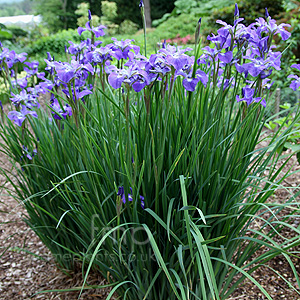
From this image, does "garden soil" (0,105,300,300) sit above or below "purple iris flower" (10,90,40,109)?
below

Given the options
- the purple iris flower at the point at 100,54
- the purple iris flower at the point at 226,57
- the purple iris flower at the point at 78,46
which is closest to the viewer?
the purple iris flower at the point at 226,57

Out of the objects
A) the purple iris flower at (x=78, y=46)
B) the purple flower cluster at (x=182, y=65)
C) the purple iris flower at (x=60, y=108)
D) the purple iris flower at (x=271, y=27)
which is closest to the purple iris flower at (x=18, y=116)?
the purple flower cluster at (x=182, y=65)

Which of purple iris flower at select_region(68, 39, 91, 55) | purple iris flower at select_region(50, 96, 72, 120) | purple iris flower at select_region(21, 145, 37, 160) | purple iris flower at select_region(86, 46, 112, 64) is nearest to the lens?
purple iris flower at select_region(86, 46, 112, 64)

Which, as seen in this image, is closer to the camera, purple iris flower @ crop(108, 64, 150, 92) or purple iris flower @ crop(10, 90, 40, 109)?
purple iris flower @ crop(108, 64, 150, 92)

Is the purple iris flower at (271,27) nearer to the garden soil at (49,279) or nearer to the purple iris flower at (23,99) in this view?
the garden soil at (49,279)

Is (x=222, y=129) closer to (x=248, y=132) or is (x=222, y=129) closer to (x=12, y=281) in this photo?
(x=248, y=132)

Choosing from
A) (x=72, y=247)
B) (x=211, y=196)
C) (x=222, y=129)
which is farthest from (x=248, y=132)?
(x=72, y=247)

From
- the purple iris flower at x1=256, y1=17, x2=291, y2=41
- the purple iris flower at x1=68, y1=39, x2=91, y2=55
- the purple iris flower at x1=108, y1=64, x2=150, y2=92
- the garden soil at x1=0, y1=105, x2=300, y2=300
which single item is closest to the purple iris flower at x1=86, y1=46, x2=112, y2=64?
the purple iris flower at x1=68, y1=39, x2=91, y2=55

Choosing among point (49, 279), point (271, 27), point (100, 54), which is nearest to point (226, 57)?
point (271, 27)

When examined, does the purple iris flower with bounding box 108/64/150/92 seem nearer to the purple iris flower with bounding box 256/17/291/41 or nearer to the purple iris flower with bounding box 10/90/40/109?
the purple iris flower with bounding box 256/17/291/41

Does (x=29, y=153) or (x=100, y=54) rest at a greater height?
(x=100, y=54)

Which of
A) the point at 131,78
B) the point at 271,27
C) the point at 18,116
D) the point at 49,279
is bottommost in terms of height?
the point at 49,279

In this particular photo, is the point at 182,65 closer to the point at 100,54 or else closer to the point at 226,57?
the point at 226,57

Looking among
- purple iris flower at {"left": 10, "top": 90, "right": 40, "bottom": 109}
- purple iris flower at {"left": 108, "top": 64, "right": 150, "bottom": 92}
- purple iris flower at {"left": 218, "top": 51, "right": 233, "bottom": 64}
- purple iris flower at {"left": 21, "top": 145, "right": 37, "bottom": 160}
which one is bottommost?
purple iris flower at {"left": 21, "top": 145, "right": 37, "bottom": 160}
